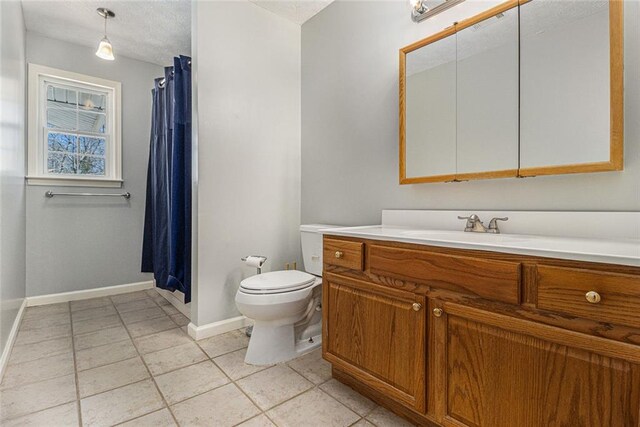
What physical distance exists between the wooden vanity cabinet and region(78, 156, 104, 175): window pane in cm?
303

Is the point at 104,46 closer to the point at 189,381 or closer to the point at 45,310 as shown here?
the point at 45,310

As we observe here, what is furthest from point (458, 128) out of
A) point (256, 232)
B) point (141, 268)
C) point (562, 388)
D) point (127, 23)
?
point (141, 268)

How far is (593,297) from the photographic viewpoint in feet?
2.55

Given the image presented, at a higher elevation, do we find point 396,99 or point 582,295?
point 396,99

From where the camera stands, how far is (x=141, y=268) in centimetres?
322

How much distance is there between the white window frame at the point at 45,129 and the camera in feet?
9.18

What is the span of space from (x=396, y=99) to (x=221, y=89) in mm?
1232

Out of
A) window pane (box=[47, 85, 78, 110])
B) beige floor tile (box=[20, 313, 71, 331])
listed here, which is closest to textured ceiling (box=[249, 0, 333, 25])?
window pane (box=[47, 85, 78, 110])

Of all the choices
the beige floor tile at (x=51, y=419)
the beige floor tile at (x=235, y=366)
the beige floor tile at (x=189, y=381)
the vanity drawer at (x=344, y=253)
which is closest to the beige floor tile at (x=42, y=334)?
the beige floor tile at (x=51, y=419)

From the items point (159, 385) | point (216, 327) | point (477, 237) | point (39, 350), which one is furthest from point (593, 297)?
point (39, 350)

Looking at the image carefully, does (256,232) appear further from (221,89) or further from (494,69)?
(494,69)

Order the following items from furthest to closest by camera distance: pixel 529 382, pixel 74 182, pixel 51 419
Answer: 1. pixel 74 182
2. pixel 51 419
3. pixel 529 382

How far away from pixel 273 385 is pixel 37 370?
1336 mm

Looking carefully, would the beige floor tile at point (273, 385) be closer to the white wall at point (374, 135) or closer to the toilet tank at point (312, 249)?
the toilet tank at point (312, 249)
